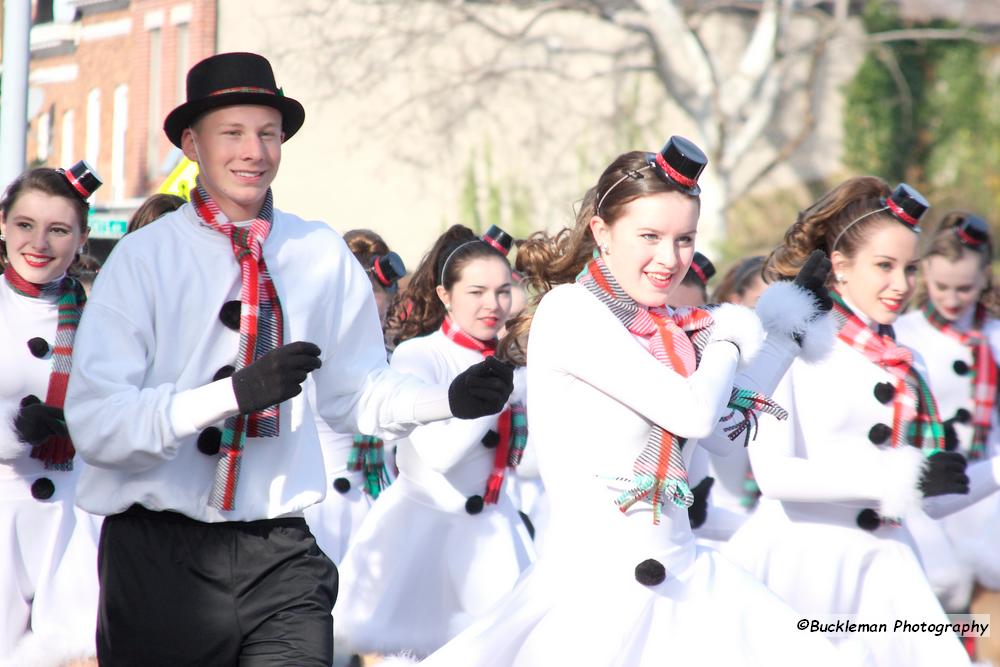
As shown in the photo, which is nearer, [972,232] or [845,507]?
[845,507]

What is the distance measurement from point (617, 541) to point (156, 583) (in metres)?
1.21

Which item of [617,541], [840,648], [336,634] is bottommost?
[336,634]

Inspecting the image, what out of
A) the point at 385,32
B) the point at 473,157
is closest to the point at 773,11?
the point at 473,157

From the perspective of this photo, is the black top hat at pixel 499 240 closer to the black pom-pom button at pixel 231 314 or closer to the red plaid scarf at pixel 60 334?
the red plaid scarf at pixel 60 334

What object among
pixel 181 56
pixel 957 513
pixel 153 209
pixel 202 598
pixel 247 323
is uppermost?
pixel 181 56

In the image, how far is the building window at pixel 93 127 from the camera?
27.6 feet

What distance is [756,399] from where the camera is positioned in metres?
4.01

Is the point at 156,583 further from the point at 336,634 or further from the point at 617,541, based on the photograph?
the point at 336,634

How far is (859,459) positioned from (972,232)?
10.7 ft

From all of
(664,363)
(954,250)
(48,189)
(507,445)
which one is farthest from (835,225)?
(48,189)

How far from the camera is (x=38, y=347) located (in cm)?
559

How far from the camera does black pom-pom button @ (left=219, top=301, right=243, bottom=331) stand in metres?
3.77

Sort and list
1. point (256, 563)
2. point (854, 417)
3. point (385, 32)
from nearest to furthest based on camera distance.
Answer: point (256, 563) → point (854, 417) → point (385, 32)

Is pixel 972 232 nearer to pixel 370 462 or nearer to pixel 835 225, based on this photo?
pixel 835 225
